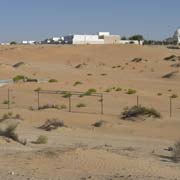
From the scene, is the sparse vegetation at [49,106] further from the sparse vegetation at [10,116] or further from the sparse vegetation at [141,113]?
the sparse vegetation at [141,113]

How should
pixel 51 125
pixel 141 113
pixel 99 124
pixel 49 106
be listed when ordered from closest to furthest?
1. pixel 51 125
2. pixel 99 124
3. pixel 141 113
4. pixel 49 106

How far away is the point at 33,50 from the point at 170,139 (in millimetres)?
125147

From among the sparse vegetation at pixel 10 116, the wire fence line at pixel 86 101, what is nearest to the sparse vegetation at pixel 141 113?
the wire fence line at pixel 86 101

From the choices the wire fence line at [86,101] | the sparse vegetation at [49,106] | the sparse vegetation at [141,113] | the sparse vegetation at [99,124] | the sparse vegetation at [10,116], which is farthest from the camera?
the wire fence line at [86,101]

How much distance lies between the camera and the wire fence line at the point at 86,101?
4578 centimetres

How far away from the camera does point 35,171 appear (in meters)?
16.1

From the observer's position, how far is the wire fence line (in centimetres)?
4578

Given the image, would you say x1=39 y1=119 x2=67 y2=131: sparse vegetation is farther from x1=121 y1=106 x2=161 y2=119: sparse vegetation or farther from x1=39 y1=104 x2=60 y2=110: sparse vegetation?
x1=39 y1=104 x2=60 y2=110: sparse vegetation

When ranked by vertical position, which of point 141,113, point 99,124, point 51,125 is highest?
point 141,113

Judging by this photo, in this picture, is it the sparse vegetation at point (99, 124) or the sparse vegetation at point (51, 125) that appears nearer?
the sparse vegetation at point (51, 125)

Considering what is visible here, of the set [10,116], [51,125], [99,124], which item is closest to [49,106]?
[10,116]

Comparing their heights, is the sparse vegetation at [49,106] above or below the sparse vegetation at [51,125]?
below

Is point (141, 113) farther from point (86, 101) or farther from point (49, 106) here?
point (86, 101)

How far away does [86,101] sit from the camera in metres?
50.9
